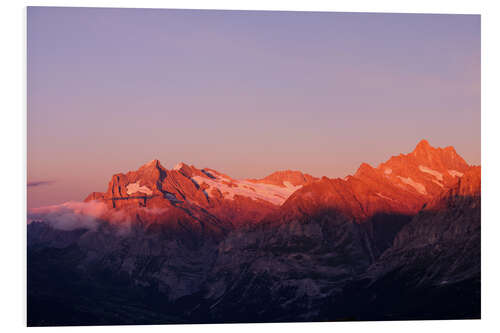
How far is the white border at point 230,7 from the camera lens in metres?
9.87

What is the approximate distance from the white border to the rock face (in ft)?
0.74

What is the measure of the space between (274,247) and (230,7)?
417cm

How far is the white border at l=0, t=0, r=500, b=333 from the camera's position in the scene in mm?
9867

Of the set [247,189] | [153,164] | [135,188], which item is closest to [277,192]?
[247,189]

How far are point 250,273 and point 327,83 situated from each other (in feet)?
11.6

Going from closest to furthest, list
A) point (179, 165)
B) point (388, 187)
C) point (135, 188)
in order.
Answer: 1. point (135, 188)
2. point (179, 165)
3. point (388, 187)

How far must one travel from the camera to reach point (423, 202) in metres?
11.0

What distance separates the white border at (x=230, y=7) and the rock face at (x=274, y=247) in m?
Result: 0.23

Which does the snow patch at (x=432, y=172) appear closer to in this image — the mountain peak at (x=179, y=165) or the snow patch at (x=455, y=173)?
the snow patch at (x=455, y=173)

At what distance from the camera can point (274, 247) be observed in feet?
35.9

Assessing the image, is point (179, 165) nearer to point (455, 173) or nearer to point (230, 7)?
point (230, 7)

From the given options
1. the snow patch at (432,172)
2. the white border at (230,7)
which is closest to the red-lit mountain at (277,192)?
the snow patch at (432,172)
